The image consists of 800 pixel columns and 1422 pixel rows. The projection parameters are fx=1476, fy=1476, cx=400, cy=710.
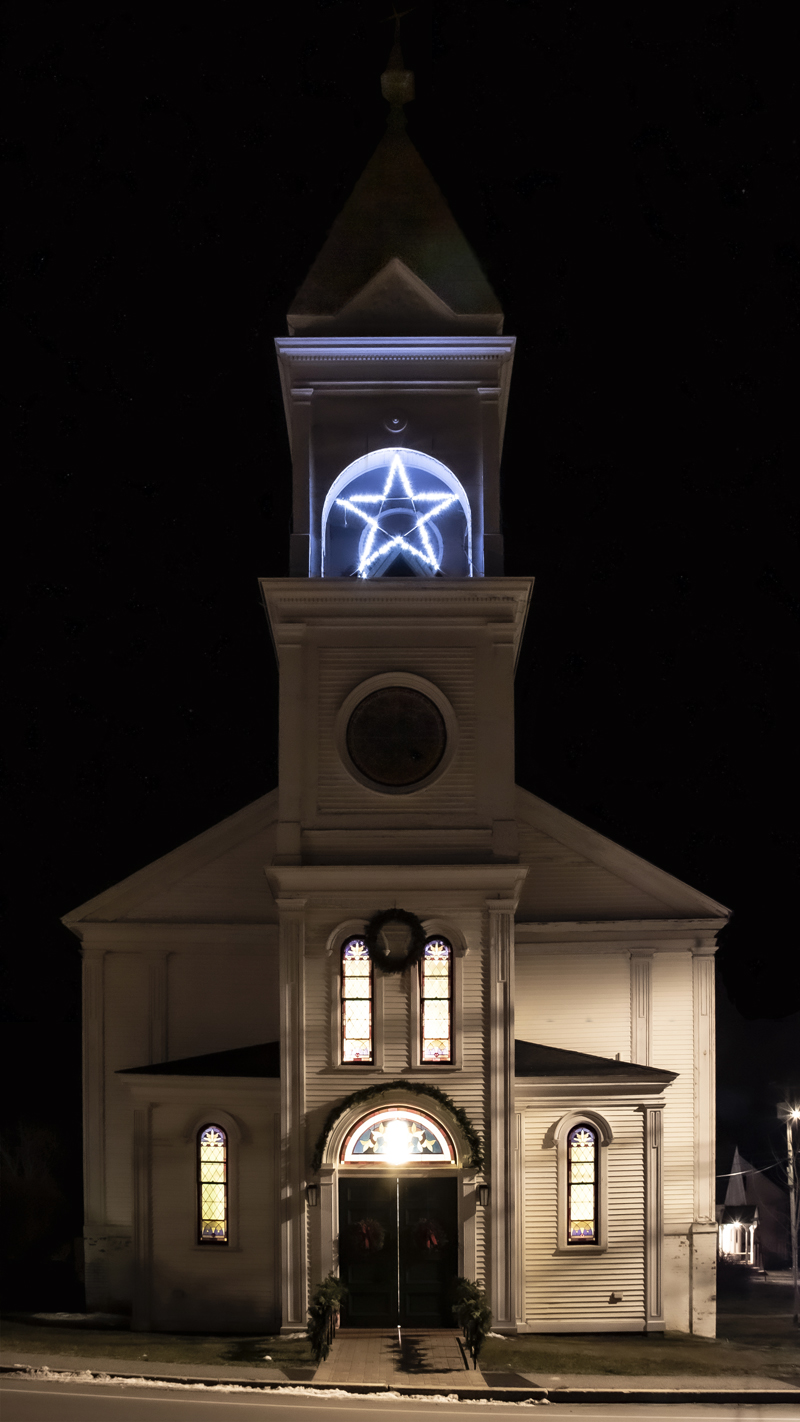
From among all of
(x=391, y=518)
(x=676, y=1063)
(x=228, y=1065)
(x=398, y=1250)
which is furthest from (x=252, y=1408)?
(x=391, y=518)

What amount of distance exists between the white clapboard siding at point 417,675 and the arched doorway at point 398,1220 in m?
5.38

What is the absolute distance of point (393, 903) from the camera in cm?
2605

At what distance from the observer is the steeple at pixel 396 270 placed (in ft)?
90.4

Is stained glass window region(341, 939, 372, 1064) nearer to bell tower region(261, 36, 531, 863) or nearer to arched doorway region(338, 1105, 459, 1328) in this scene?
arched doorway region(338, 1105, 459, 1328)

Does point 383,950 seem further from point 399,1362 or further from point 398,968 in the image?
point 399,1362

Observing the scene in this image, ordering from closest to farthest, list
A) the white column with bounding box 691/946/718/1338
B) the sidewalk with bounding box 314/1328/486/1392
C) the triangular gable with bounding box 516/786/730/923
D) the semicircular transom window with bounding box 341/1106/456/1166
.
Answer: the sidewalk with bounding box 314/1328/486/1392, the semicircular transom window with bounding box 341/1106/456/1166, the white column with bounding box 691/946/718/1338, the triangular gable with bounding box 516/786/730/923

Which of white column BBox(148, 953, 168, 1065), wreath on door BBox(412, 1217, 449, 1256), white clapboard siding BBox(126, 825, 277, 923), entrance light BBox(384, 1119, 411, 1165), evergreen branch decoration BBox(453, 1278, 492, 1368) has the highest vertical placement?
white clapboard siding BBox(126, 825, 277, 923)

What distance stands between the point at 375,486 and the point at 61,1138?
65.5ft

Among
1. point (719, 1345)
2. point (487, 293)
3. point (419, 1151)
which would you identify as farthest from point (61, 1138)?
point (487, 293)

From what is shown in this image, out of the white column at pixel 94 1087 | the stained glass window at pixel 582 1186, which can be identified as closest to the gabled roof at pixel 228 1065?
the white column at pixel 94 1087

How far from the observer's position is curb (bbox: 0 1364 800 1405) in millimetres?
21766

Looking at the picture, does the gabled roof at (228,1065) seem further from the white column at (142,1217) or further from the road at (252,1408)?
the road at (252,1408)

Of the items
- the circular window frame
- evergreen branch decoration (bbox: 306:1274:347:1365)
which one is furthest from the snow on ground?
the circular window frame

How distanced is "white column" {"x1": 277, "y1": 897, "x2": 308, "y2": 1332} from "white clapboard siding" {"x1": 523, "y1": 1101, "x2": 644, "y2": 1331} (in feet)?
13.7
